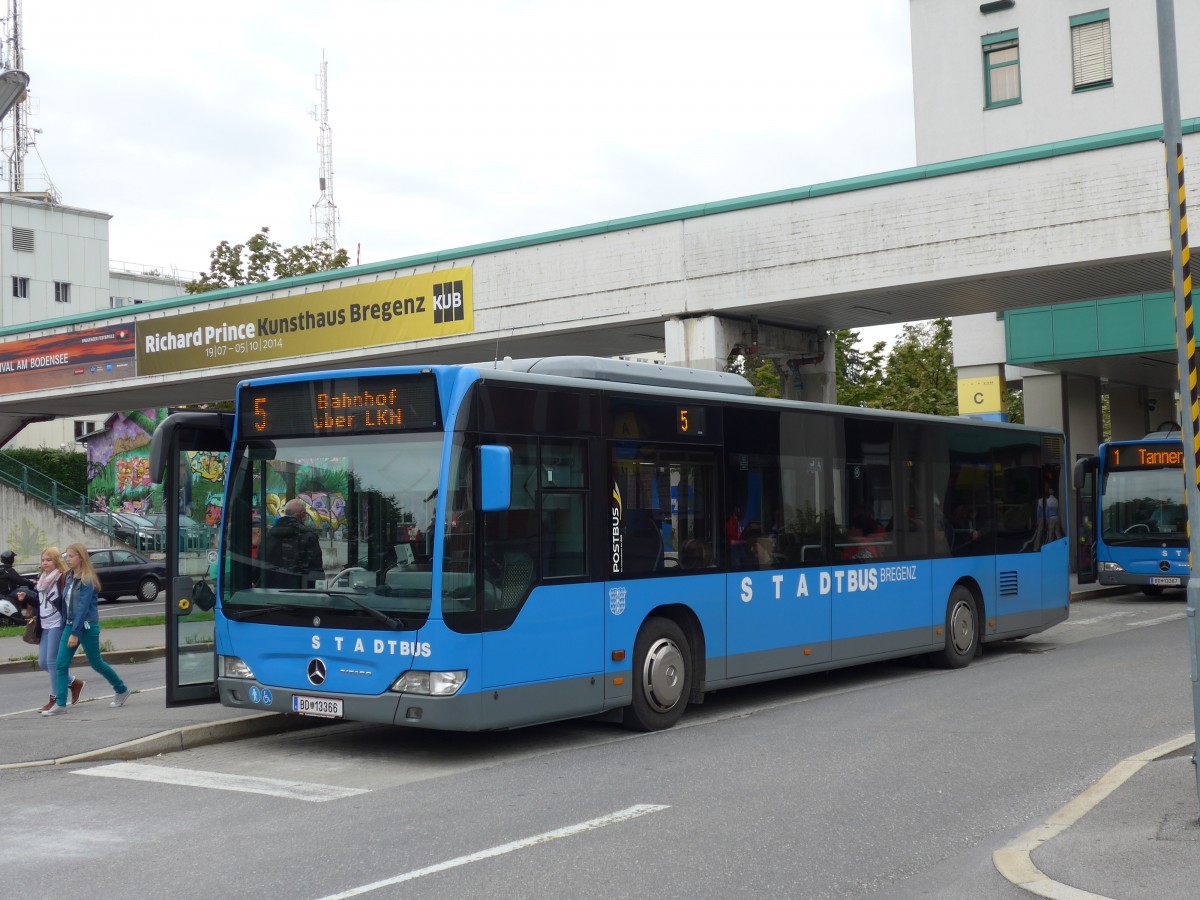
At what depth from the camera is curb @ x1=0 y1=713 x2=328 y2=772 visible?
940 centimetres

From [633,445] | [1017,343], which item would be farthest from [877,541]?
[1017,343]

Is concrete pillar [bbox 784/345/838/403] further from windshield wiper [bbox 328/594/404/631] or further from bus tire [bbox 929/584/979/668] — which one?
windshield wiper [bbox 328/594/404/631]

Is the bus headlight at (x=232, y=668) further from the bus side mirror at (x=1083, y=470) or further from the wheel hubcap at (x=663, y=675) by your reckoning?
the bus side mirror at (x=1083, y=470)

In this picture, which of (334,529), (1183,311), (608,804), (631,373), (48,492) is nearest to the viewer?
(1183,311)

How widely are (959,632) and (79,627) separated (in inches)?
368

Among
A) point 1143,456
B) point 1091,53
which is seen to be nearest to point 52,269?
point 1091,53

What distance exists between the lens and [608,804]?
7.84m

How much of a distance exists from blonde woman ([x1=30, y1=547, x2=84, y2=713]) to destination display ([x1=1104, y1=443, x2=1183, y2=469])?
2047cm

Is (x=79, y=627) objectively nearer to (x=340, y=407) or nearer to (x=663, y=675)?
(x=340, y=407)

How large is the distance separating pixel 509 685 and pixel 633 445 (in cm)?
232

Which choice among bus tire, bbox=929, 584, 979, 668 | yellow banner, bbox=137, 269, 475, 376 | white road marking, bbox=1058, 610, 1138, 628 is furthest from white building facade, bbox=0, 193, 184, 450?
bus tire, bbox=929, 584, 979, 668

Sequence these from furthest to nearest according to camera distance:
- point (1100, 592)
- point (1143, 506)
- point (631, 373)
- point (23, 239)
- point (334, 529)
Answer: point (23, 239), point (1100, 592), point (1143, 506), point (631, 373), point (334, 529)

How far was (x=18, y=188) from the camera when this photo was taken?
77.1 metres

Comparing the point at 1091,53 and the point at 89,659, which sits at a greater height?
the point at 1091,53
